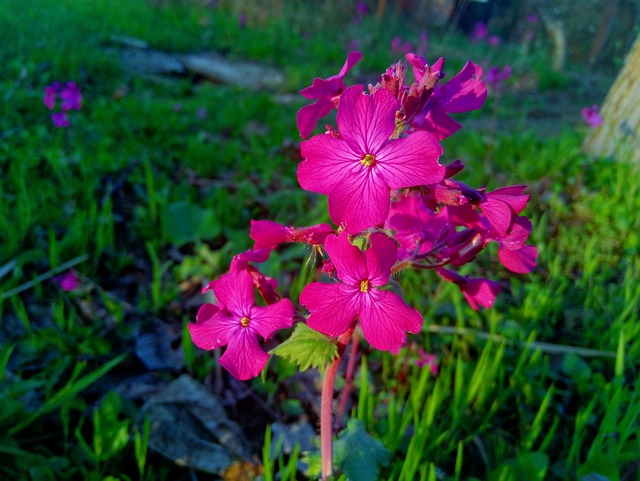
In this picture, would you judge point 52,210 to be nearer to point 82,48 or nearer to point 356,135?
point 356,135

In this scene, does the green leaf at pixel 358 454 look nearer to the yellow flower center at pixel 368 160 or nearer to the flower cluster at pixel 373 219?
the flower cluster at pixel 373 219

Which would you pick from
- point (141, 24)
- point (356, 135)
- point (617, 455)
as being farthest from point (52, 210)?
point (141, 24)

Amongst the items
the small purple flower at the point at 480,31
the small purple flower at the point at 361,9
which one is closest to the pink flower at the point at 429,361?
the small purple flower at the point at 480,31

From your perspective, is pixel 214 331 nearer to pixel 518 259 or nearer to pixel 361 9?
pixel 518 259

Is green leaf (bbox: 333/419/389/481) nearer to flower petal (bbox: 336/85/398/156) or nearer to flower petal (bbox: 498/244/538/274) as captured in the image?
flower petal (bbox: 498/244/538/274)

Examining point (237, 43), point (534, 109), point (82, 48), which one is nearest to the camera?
point (82, 48)

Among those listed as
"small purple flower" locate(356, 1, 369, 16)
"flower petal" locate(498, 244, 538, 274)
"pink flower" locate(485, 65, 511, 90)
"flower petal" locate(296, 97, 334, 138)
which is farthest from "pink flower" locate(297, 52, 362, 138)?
"small purple flower" locate(356, 1, 369, 16)

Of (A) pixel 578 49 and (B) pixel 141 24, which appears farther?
(A) pixel 578 49
